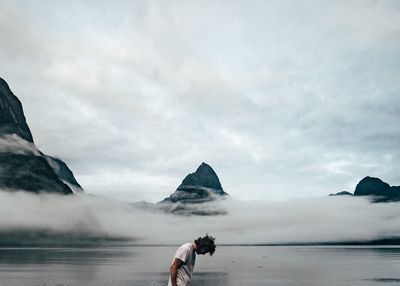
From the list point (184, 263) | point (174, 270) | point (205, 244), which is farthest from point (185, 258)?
point (205, 244)

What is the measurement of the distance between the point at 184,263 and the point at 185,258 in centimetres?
27

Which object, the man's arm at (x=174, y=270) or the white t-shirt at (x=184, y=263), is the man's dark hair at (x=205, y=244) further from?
the man's arm at (x=174, y=270)

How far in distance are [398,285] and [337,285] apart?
10.7 metres

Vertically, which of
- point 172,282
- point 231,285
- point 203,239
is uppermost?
point 203,239

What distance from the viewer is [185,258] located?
12.0m

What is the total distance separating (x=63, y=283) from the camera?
83250 millimetres

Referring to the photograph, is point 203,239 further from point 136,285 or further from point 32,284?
point 32,284

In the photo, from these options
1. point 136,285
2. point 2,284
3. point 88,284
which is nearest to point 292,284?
point 136,285

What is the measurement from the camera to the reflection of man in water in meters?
11.9

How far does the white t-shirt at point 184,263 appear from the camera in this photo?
12.0 meters

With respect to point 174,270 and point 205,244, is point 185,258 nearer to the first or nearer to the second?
point 174,270

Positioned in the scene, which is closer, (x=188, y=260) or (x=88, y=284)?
(x=188, y=260)

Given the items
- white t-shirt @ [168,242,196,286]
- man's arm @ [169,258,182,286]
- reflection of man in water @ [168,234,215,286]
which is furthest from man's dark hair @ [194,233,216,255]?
man's arm @ [169,258,182,286]

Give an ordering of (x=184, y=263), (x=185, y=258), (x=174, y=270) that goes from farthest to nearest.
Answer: (x=184, y=263) → (x=185, y=258) → (x=174, y=270)
